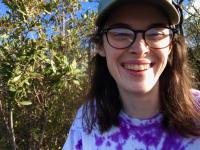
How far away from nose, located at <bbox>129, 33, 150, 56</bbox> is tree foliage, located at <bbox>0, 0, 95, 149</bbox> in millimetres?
2051

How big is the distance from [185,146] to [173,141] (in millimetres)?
59

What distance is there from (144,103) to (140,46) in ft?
0.99

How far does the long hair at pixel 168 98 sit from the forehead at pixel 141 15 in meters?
0.18

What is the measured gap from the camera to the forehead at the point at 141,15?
1948 mm

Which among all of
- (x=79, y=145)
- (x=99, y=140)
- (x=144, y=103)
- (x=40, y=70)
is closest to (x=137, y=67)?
(x=144, y=103)

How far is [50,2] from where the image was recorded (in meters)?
5.02

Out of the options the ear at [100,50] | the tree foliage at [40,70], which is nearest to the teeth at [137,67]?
the ear at [100,50]

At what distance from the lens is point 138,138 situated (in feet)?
6.98

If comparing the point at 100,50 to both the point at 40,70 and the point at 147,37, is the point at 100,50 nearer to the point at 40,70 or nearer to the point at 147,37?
the point at 147,37

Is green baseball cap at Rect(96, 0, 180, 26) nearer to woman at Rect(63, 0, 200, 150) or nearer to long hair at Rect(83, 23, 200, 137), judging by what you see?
woman at Rect(63, 0, 200, 150)

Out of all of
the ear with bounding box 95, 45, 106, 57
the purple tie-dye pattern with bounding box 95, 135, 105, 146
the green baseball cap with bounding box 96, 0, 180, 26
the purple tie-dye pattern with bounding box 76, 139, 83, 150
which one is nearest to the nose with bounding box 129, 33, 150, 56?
the green baseball cap with bounding box 96, 0, 180, 26

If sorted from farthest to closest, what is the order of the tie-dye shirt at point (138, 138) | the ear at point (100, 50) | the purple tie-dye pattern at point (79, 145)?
the purple tie-dye pattern at point (79, 145) → the ear at point (100, 50) → the tie-dye shirt at point (138, 138)

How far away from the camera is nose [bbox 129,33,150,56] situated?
6.36 feet

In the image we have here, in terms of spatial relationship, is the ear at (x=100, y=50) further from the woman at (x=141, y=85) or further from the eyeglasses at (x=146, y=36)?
the eyeglasses at (x=146, y=36)
